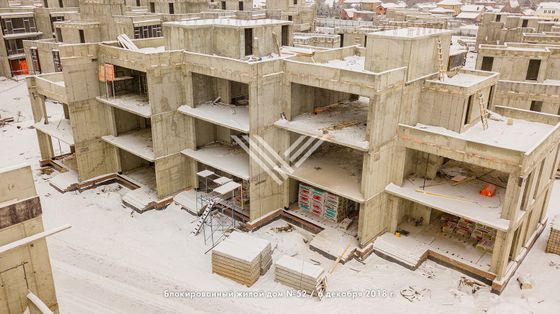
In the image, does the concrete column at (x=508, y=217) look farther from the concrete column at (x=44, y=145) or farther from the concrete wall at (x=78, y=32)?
the concrete wall at (x=78, y=32)

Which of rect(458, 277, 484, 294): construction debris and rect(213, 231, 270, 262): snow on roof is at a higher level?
rect(213, 231, 270, 262): snow on roof

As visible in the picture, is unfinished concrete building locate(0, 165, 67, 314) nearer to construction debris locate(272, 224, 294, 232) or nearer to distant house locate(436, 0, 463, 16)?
construction debris locate(272, 224, 294, 232)

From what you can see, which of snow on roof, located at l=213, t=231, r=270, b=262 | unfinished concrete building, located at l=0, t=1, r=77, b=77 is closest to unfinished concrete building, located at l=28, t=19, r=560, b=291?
snow on roof, located at l=213, t=231, r=270, b=262

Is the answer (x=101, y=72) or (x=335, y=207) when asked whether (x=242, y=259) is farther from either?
(x=101, y=72)

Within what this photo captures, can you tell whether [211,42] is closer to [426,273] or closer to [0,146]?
[426,273]

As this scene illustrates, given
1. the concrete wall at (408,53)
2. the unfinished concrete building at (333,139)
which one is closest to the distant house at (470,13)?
the unfinished concrete building at (333,139)

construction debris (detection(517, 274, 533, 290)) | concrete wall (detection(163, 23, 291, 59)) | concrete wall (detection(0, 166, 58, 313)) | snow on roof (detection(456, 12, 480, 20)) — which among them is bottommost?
construction debris (detection(517, 274, 533, 290))

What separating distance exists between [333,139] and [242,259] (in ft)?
26.9

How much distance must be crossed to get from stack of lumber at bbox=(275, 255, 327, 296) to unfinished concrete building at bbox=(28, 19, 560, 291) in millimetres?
2755

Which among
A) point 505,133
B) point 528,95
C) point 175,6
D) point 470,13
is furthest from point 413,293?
point 470,13

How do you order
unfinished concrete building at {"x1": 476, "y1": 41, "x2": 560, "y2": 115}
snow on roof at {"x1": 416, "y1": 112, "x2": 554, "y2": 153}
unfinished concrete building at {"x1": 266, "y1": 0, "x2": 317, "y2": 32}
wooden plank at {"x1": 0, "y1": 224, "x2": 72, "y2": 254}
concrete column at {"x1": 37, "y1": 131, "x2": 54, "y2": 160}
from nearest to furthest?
wooden plank at {"x1": 0, "y1": 224, "x2": 72, "y2": 254}, snow on roof at {"x1": 416, "y1": 112, "x2": 554, "y2": 153}, unfinished concrete building at {"x1": 476, "y1": 41, "x2": 560, "y2": 115}, concrete column at {"x1": 37, "y1": 131, "x2": 54, "y2": 160}, unfinished concrete building at {"x1": 266, "y1": 0, "x2": 317, "y2": 32}

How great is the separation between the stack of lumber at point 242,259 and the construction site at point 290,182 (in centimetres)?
12

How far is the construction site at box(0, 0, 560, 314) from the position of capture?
861 inches

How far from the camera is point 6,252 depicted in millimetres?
15227
